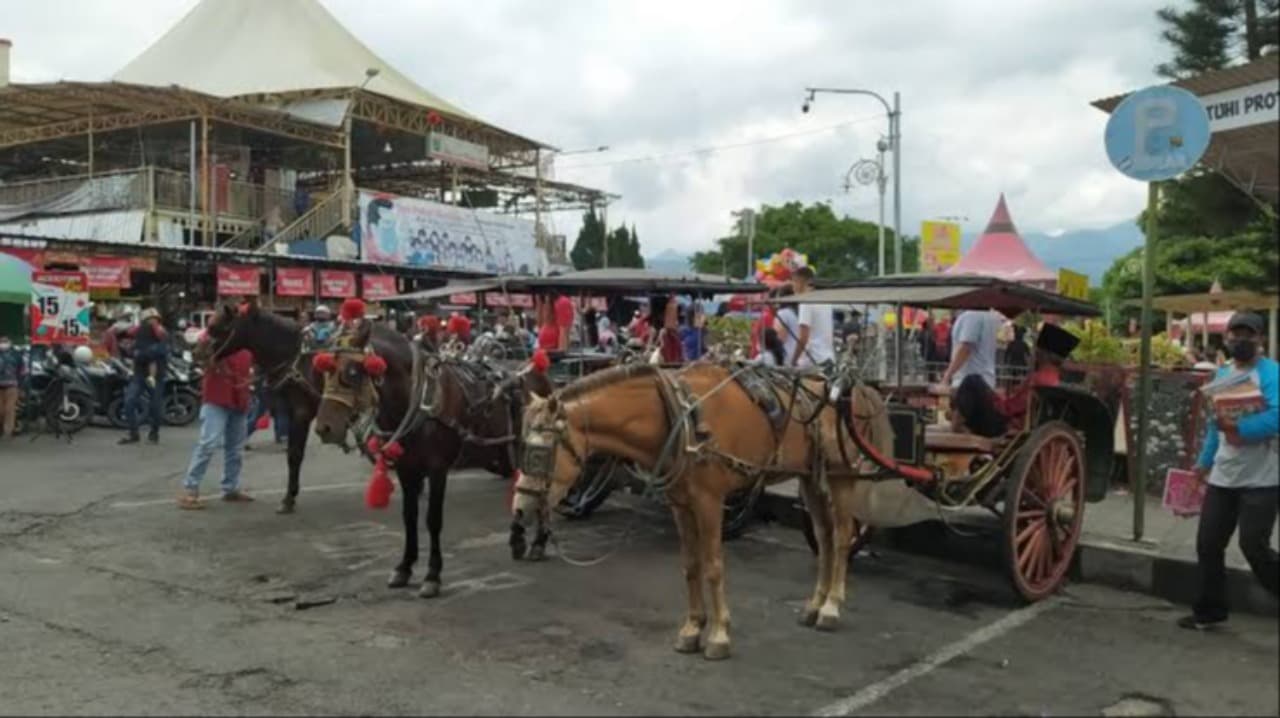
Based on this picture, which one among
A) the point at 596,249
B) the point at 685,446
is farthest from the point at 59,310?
the point at 596,249

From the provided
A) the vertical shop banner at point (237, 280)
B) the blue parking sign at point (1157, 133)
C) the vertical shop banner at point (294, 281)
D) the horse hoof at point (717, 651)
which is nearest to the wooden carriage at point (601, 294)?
the horse hoof at point (717, 651)

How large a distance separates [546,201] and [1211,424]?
3767 centimetres

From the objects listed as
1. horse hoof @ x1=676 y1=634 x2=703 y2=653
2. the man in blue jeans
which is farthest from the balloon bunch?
the man in blue jeans

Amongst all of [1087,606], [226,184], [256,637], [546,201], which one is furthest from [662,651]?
[546,201]

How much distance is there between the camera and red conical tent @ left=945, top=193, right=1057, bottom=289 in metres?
22.4

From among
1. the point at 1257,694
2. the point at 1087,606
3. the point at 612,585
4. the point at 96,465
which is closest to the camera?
the point at 1257,694

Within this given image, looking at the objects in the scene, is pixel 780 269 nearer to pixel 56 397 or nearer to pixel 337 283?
pixel 56 397

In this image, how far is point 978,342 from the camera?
7.10 m

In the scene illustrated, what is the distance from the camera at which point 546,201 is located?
41781 mm

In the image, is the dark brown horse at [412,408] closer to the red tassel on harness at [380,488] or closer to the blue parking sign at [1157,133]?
the red tassel on harness at [380,488]

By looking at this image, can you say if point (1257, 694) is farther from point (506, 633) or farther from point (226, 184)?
point (226, 184)

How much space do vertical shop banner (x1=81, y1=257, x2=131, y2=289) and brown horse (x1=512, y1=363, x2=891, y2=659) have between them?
1695cm

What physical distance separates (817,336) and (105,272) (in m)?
15.6

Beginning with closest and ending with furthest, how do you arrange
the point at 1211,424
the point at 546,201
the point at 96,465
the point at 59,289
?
the point at 1211,424 → the point at 96,465 → the point at 59,289 → the point at 546,201
